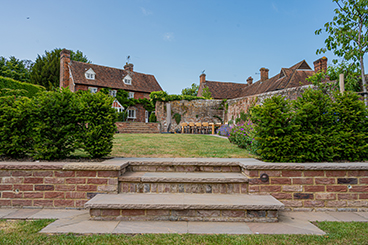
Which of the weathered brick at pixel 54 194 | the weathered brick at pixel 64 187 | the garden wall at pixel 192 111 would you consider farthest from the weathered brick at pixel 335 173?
the garden wall at pixel 192 111

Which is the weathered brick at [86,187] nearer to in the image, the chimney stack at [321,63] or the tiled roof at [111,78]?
the chimney stack at [321,63]

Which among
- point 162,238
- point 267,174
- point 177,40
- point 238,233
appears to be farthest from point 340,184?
point 177,40

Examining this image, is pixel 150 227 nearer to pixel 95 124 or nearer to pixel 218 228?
pixel 218 228

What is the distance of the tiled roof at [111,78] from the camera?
26911 millimetres

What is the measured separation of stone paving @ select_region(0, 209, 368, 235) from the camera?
93.0 inches

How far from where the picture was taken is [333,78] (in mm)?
6672

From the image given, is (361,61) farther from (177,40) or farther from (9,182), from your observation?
(177,40)

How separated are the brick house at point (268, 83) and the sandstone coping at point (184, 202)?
1029 cm

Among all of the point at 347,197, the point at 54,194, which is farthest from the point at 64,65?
the point at 347,197

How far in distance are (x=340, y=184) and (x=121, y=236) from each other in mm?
3345

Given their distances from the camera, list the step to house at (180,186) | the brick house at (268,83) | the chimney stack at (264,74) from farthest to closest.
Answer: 1. the chimney stack at (264,74)
2. the brick house at (268,83)
3. the step to house at (180,186)

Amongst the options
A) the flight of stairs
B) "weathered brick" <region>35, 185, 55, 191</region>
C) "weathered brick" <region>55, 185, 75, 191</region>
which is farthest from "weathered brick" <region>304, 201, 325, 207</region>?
"weathered brick" <region>35, 185, 55, 191</region>

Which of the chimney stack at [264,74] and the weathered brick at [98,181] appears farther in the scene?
the chimney stack at [264,74]

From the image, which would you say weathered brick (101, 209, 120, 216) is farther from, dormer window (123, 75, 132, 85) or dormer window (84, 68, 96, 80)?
dormer window (123, 75, 132, 85)
